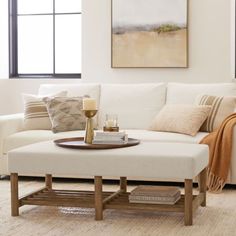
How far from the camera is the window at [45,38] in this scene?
21.3 feet

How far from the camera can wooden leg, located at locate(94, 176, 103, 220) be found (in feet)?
11.9

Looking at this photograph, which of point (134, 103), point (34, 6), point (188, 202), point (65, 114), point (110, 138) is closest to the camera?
point (188, 202)

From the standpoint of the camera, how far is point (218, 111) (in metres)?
5.04

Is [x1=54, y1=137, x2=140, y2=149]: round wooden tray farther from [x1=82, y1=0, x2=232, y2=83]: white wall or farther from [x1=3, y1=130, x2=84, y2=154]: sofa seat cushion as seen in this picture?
[x1=82, y1=0, x2=232, y2=83]: white wall

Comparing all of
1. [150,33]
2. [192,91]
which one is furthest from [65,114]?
[150,33]

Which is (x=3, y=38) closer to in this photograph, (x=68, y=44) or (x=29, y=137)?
(x=68, y=44)

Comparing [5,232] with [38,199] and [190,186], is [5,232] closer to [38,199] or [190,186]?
[38,199]

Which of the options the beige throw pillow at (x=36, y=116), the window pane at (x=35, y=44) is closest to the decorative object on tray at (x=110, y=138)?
the beige throw pillow at (x=36, y=116)

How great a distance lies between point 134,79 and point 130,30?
494mm

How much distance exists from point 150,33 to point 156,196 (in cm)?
262

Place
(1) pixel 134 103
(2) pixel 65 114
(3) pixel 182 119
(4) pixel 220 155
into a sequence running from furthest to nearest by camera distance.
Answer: (1) pixel 134 103 → (2) pixel 65 114 → (3) pixel 182 119 → (4) pixel 220 155

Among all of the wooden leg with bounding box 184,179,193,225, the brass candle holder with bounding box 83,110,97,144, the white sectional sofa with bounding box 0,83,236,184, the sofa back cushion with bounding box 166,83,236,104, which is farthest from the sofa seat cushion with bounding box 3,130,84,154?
the wooden leg with bounding box 184,179,193,225

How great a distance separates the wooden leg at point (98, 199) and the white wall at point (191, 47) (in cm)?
254

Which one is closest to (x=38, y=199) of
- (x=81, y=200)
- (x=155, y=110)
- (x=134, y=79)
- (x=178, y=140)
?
(x=81, y=200)
